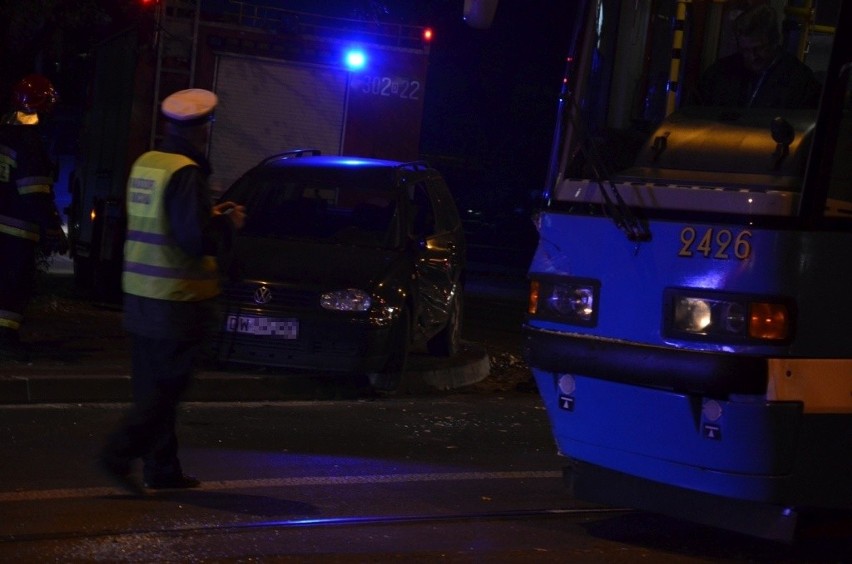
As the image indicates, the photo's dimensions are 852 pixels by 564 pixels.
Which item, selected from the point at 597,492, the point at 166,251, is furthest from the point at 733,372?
the point at 166,251

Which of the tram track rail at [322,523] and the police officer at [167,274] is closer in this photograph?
the tram track rail at [322,523]

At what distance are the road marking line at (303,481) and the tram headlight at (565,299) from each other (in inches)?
67.4

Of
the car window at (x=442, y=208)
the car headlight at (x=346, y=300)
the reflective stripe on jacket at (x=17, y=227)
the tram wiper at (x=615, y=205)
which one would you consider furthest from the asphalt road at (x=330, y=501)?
the car window at (x=442, y=208)

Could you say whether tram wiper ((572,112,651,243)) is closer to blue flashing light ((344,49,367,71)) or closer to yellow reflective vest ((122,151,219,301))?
yellow reflective vest ((122,151,219,301))

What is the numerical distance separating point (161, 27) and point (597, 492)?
855 centimetres

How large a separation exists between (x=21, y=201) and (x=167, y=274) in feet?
13.0

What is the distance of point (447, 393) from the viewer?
10461 mm

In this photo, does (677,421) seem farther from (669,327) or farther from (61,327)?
(61,327)

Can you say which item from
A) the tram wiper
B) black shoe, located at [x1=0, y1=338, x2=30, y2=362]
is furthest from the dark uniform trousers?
black shoe, located at [x1=0, y1=338, x2=30, y2=362]

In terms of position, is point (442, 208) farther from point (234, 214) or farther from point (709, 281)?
point (709, 281)

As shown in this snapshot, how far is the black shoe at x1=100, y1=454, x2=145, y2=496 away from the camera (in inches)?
229

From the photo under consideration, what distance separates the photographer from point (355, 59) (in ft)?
44.1

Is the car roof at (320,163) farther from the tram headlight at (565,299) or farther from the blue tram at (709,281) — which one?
the tram headlight at (565,299)

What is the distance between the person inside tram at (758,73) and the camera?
17.6ft
